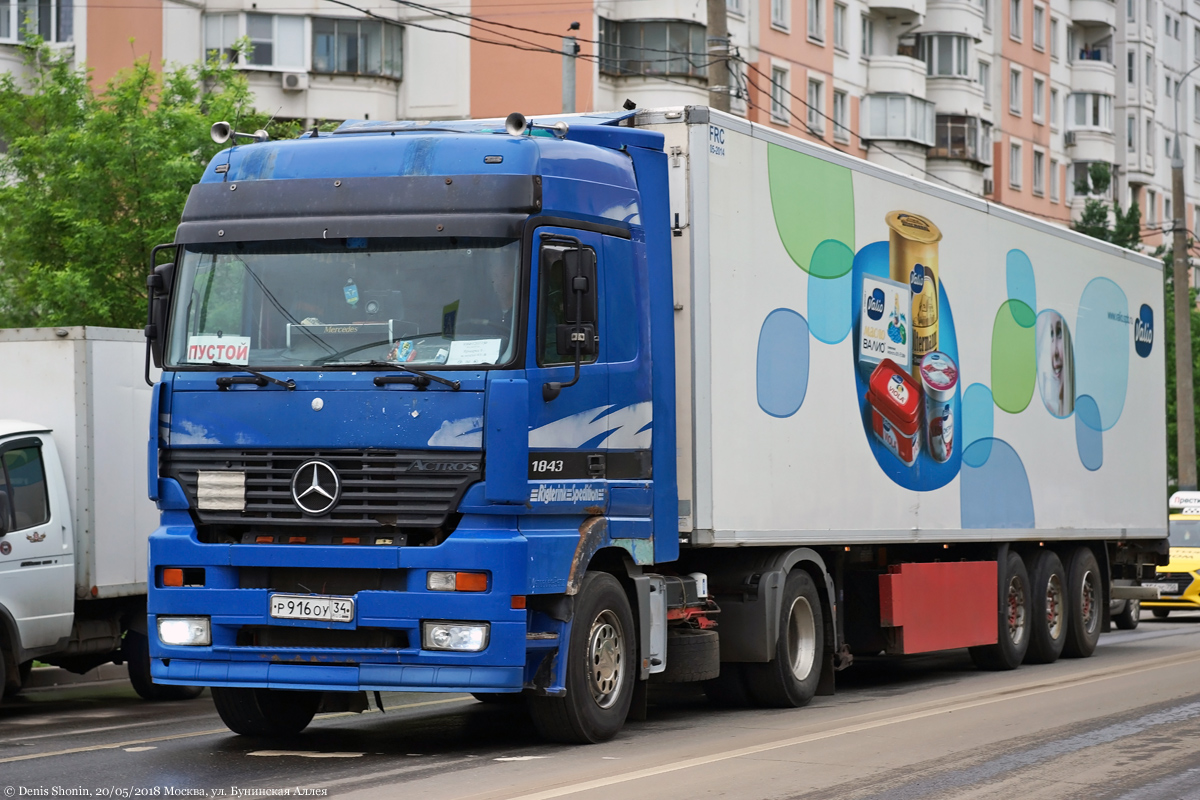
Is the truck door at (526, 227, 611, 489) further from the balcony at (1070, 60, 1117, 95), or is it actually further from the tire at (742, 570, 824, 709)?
the balcony at (1070, 60, 1117, 95)

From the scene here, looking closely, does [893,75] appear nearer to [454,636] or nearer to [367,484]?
[367,484]

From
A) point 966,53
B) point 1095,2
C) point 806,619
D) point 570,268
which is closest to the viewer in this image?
point 570,268

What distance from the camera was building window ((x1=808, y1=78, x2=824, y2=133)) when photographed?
49.1 m

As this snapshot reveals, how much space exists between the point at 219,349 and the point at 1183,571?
19.4 meters

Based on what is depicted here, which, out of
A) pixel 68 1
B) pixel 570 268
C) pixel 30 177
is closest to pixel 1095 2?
pixel 68 1

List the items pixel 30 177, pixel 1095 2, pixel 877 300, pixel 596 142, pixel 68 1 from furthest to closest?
1. pixel 1095 2
2. pixel 68 1
3. pixel 30 177
4. pixel 877 300
5. pixel 596 142

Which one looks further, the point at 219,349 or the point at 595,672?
the point at 595,672

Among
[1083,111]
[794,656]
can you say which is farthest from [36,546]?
[1083,111]

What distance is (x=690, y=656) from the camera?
37.1 ft

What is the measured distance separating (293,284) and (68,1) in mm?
32666

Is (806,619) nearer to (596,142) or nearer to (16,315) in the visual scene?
(596,142)

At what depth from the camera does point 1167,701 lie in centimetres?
1312

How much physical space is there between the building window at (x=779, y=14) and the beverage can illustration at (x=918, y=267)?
33389mm

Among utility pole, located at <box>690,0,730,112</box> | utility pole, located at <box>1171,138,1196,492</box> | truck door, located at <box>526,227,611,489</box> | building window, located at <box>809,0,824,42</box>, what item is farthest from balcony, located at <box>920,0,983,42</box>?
truck door, located at <box>526,227,611,489</box>
